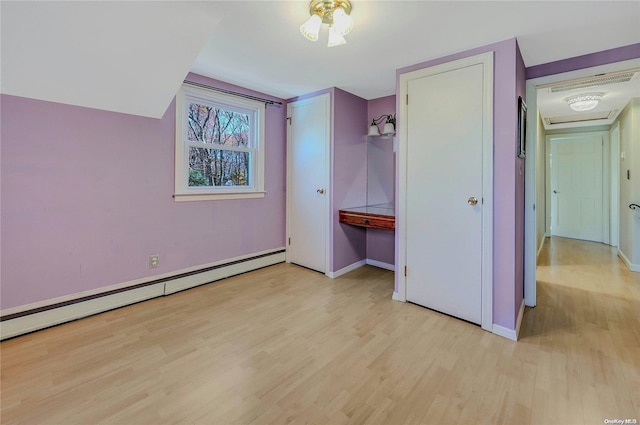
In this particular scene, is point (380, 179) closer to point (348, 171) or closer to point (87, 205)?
point (348, 171)

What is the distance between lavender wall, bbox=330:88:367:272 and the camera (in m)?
3.46

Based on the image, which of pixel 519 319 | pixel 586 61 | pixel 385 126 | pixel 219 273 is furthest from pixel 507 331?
pixel 219 273

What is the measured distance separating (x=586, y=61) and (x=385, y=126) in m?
1.83

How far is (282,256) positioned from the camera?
158 inches

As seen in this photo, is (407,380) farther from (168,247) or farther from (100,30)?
(100,30)

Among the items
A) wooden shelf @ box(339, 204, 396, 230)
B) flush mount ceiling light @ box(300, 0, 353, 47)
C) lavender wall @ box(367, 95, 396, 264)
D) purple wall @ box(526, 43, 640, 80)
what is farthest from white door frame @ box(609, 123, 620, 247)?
flush mount ceiling light @ box(300, 0, 353, 47)

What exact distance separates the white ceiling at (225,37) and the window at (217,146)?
17.6 inches

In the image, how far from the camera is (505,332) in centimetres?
216

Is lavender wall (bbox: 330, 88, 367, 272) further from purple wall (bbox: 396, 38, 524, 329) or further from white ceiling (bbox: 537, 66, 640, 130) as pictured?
white ceiling (bbox: 537, 66, 640, 130)

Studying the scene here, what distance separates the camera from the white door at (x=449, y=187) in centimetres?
226

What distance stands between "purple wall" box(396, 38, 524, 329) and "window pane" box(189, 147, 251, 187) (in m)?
2.67

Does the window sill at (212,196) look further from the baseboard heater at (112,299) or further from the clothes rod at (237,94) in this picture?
the clothes rod at (237,94)

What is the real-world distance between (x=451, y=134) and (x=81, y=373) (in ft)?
10.00

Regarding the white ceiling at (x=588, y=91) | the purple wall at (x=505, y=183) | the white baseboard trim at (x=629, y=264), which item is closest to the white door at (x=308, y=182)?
the purple wall at (x=505, y=183)
